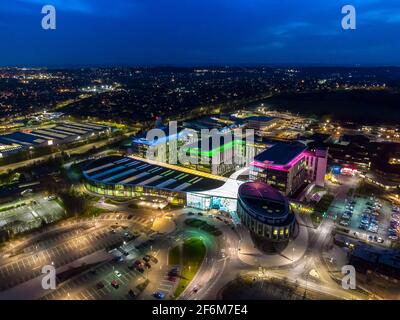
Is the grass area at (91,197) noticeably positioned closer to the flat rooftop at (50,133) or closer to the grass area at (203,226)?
the grass area at (203,226)

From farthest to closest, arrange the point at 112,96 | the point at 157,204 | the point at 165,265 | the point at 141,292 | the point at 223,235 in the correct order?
the point at 112,96 → the point at 157,204 → the point at 223,235 → the point at 165,265 → the point at 141,292

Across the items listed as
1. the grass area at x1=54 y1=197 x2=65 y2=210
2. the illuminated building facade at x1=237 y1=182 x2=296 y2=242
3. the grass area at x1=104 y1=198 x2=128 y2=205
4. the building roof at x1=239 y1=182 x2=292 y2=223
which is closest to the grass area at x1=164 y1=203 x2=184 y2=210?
the grass area at x1=104 y1=198 x2=128 y2=205

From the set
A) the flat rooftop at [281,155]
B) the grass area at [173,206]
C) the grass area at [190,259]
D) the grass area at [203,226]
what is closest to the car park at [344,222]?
the flat rooftop at [281,155]

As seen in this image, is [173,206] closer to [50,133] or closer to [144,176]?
[144,176]

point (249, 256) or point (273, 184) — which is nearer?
point (249, 256)

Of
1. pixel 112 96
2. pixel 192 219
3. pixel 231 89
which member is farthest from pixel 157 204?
pixel 231 89

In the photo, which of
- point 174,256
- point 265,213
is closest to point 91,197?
point 174,256

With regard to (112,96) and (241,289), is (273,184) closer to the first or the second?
(241,289)

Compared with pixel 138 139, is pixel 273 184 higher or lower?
lower

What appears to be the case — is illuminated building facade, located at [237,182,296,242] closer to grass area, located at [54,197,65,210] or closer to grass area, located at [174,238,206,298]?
grass area, located at [174,238,206,298]
